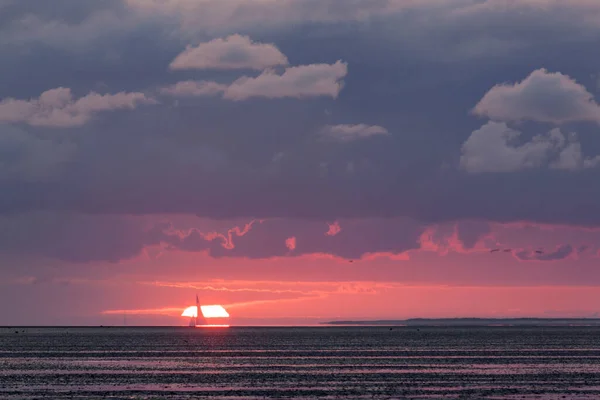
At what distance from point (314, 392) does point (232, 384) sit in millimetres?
11309

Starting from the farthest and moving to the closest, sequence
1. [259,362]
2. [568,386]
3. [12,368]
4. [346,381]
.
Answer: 1. [259,362]
2. [12,368]
3. [346,381]
4. [568,386]

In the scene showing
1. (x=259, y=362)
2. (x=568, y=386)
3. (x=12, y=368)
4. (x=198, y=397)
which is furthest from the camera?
(x=259, y=362)

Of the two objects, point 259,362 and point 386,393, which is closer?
point 386,393

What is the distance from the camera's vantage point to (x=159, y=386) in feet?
267

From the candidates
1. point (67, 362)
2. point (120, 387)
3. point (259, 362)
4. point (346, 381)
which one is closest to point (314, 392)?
point (346, 381)

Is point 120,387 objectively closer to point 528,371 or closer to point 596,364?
point 528,371

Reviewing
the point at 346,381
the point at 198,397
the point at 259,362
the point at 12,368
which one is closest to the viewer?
the point at 198,397

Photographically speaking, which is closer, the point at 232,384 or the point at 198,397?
the point at 198,397

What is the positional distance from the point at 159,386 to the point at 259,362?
136 feet

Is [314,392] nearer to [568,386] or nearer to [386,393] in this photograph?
[386,393]

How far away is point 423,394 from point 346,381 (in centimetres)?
1338

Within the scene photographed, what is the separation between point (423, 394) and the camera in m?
73.9

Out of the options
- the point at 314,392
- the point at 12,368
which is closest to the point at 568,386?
the point at 314,392

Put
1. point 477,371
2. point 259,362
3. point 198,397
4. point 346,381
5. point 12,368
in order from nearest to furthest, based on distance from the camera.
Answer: point 198,397 < point 346,381 < point 477,371 < point 12,368 < point 259,362
